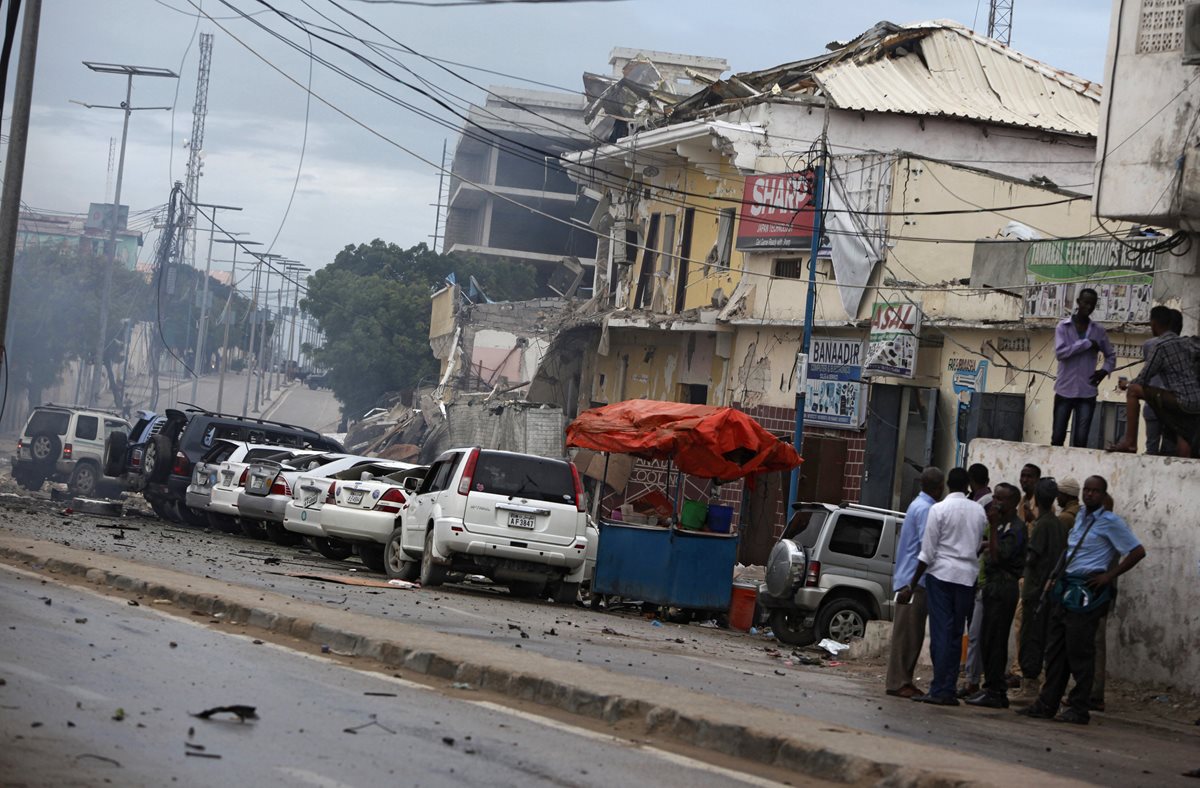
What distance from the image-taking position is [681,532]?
19906 mm

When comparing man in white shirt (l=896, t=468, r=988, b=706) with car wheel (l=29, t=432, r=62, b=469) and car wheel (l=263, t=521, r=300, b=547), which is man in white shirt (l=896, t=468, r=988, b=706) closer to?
car wheel (l=263, t=521, r=300, b=547)

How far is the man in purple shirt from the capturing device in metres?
15.1

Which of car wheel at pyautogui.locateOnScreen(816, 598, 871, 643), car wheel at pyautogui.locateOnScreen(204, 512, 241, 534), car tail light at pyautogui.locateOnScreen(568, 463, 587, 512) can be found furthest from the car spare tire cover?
car wheel at pyautogui.locateOnScreen(204, 512, 241, 534)

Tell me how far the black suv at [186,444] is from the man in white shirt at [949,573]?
17.4 meters

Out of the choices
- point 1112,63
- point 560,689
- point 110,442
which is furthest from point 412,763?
point 110,442

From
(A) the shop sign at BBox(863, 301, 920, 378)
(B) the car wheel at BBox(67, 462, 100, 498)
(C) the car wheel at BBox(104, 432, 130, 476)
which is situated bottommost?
(B) the car wheel at BBox(67, 462, 100, 498)

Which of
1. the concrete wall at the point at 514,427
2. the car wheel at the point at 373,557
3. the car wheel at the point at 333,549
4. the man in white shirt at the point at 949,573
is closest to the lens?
the man in white shirt at the point at 949,573

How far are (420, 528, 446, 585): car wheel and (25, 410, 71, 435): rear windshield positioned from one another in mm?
20891

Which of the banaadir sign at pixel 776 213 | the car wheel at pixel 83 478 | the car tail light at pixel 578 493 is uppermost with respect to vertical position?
the banaadir sign at pixel 776 213

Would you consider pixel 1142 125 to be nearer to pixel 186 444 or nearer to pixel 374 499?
pixel 374 499

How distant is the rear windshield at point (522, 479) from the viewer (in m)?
18.6

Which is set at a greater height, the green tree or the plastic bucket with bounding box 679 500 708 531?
the green tree

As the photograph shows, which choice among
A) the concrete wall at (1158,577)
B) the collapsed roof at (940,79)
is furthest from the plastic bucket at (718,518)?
the collapsed roof at (940,79)

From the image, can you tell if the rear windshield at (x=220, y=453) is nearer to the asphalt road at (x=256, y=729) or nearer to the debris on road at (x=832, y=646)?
the debris on road at (x=832, y=646)
